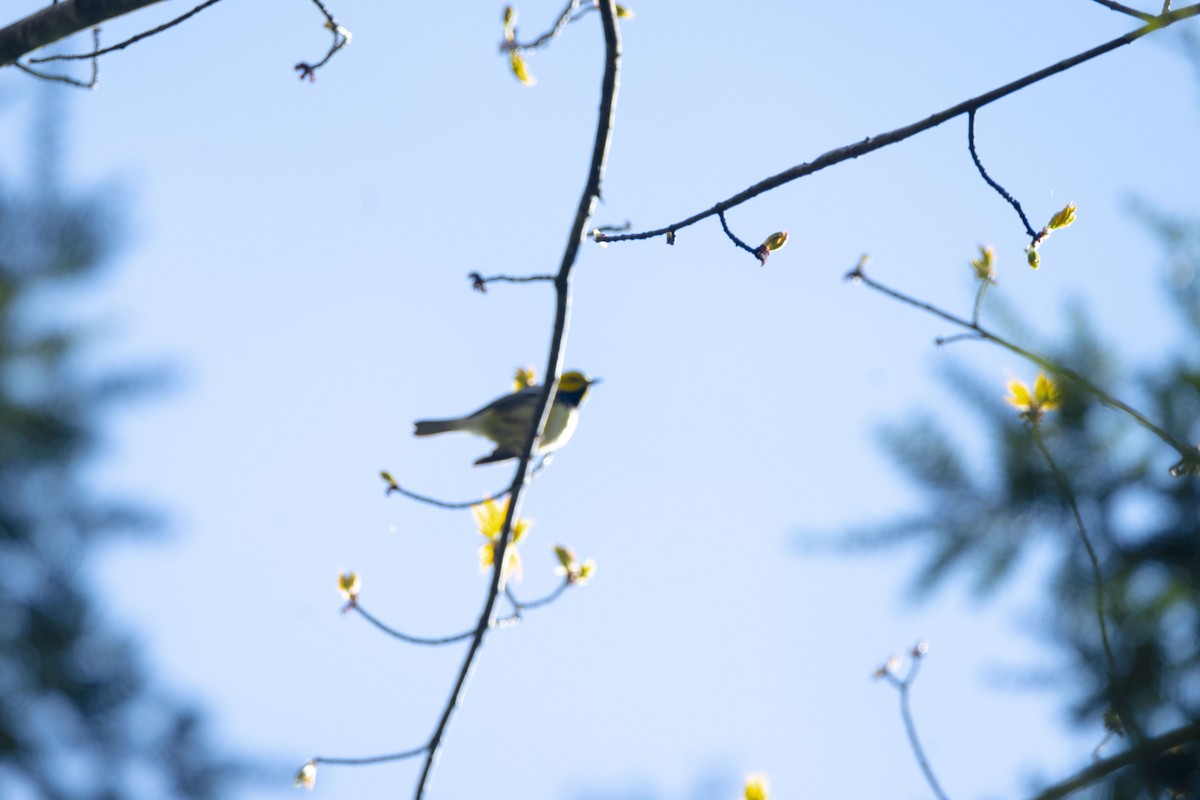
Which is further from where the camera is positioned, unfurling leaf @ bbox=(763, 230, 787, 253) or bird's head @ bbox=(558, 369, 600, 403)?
bird's head @ bbox=(558, 369, 600, 403)

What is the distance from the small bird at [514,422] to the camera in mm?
6453

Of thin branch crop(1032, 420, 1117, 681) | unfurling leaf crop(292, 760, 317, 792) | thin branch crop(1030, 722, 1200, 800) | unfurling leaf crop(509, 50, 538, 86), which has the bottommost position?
thin branch crop(1030, 722, 1200, 800)

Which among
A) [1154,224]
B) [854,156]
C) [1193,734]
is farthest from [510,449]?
[1193,734]

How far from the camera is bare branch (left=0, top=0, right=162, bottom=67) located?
121 inches

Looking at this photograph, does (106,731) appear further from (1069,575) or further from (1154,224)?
(1154,224)

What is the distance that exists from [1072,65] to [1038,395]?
Result: 2.70 ft

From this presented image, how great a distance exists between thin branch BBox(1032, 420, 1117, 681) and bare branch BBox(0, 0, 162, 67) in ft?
8.32

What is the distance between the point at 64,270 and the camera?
192 centimetres

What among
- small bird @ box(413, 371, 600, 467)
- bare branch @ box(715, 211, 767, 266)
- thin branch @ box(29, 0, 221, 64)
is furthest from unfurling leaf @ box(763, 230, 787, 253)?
small bird @ box(413, 371, 600, 467)

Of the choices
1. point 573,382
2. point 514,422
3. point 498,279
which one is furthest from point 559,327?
point 573,382

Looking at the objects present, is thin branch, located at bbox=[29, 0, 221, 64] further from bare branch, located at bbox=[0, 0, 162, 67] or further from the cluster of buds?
the cluster of buds

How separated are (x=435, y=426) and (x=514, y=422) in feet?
1.68

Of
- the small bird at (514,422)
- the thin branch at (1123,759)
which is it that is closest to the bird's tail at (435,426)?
the small bird at (514,422)

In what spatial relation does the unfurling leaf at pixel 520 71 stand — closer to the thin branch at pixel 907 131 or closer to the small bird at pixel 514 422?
the thin branch at pixel 907 131
